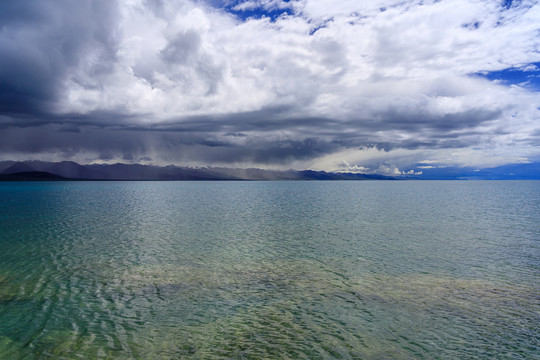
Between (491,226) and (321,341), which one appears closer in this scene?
(321,341)

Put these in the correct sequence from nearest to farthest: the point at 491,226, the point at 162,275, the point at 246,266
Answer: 1. the point at 162,275
2. the point at 246,266
3. the point at 491,226

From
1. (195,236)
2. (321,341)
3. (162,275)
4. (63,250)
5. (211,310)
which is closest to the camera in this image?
(321,341)

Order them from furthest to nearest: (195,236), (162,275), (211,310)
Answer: (195,236)
(162,275)
(211,310)

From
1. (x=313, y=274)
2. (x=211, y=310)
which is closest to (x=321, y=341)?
(x=211, y=310)

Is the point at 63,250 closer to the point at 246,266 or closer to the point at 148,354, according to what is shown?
the point at 246,266

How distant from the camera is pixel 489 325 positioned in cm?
2098

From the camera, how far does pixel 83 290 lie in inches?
1061

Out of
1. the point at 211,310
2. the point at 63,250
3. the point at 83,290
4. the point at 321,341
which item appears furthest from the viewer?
the point at 63,250

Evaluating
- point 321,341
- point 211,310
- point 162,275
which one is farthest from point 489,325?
point 162,275

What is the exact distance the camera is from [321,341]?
1884cm

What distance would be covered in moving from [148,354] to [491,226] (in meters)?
67.4

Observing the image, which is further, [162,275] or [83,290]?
[162,275]

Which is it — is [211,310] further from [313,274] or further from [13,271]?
[13,271]

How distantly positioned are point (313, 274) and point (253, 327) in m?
12.7
